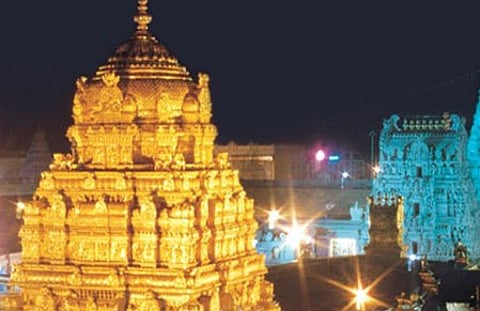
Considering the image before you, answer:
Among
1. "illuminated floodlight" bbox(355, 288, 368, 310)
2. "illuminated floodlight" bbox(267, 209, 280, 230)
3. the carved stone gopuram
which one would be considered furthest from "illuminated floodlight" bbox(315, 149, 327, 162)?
"illuminated floodlight" bbox(355, 288, 368, 310)

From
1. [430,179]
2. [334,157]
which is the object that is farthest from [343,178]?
[430,179]

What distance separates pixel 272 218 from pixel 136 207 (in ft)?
95.4

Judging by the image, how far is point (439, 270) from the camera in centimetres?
2744

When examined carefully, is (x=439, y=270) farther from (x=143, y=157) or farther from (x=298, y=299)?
(x=143, y=157)

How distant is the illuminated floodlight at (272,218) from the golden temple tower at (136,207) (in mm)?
25804

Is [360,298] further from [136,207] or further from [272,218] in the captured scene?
[272,218]

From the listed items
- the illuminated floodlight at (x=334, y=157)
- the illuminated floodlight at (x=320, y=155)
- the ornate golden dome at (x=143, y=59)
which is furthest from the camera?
the illuminated floodlight at (x=320, y=155)

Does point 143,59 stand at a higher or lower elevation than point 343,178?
lower

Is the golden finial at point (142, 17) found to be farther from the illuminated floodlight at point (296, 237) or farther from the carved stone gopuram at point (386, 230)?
the illuminated floodlight at point (296, 237)

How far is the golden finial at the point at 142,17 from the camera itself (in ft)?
52.1

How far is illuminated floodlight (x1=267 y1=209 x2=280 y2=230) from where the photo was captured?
4217 centimetres

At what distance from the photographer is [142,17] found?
1589cm

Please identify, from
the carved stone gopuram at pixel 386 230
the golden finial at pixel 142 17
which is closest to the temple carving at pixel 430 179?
the carved stone gopuram at pixel 386 230

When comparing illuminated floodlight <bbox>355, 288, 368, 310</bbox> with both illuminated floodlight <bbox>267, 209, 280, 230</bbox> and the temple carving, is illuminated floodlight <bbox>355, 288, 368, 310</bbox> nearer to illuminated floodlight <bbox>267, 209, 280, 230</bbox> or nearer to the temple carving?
the temple carving
